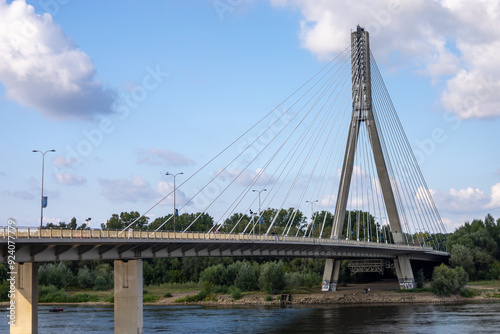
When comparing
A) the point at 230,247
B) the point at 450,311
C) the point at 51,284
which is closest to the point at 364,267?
the point at 450,311

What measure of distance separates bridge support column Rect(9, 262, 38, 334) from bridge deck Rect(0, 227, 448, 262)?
176 cm

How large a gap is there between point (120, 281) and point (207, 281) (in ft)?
189

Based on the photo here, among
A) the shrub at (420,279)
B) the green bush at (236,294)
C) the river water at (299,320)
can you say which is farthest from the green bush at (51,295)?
the shrub at (420,279)

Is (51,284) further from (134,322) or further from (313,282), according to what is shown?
(134,322)

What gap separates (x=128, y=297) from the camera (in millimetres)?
48625

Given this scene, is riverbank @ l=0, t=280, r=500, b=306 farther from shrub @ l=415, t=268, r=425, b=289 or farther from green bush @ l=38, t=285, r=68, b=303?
shrub @ l=415, t=268, r=425, b=289

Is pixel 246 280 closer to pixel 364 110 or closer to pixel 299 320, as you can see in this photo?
pixel 364 110

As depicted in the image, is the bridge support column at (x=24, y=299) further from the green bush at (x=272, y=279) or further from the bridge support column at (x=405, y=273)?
the bridge support column at (x=405, y=273)

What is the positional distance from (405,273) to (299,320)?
1488 inches

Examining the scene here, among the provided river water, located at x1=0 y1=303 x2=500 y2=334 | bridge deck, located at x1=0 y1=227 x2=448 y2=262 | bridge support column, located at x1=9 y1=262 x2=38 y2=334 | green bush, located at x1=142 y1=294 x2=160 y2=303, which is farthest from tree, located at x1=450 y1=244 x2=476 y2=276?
bridge support column, located at x1=9 y1=262 x2=38 y2=334

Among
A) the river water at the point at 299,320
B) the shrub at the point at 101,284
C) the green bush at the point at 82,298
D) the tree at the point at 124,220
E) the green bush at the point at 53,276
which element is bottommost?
the river water at the point at 299,320

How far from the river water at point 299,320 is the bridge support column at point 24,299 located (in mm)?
18134

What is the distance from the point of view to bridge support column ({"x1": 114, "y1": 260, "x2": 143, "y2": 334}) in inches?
1881

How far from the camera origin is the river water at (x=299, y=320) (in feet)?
194
